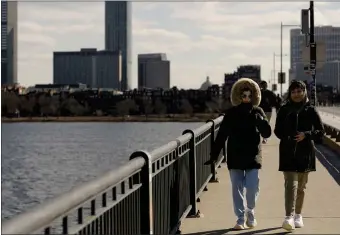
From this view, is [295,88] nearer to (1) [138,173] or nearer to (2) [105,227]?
(1) [138,173]

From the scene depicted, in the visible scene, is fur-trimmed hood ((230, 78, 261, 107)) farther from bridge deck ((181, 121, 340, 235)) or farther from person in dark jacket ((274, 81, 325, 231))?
bridge deck ((181, 121, 340, 235))

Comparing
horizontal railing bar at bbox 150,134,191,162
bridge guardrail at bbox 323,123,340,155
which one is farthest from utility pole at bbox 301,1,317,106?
horizontal railing bar at bbox 150,134,191,162

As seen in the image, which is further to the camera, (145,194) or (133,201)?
(145,194)

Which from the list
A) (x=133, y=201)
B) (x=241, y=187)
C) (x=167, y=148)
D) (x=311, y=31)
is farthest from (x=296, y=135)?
(x=311, y=31)

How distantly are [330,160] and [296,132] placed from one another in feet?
32.9

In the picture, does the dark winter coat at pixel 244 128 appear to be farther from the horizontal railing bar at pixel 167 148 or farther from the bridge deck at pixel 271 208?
the bridge deck at pixel 271 208

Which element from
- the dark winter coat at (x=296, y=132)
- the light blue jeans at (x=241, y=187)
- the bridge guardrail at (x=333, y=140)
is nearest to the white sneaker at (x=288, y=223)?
the light blue jeans at (x=241, y=187)

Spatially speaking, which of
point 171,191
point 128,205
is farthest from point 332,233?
point 128,205

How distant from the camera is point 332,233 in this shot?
742cm

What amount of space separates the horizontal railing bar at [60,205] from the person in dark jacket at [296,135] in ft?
9.44

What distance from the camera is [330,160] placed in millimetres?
16875

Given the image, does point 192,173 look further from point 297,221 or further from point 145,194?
point 145,194

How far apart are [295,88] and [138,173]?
7.75 feet

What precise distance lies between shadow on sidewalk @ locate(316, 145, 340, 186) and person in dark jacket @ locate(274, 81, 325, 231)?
16.5 feet
